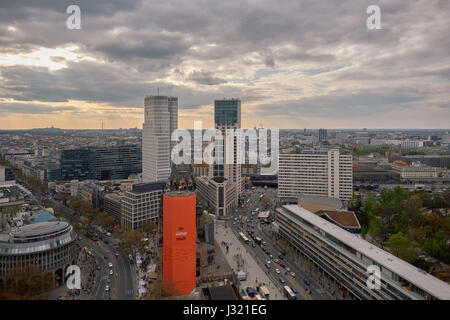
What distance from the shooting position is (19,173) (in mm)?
57375

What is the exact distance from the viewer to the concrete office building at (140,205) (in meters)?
28.8

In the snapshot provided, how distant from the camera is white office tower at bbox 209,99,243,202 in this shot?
40281 millimetres

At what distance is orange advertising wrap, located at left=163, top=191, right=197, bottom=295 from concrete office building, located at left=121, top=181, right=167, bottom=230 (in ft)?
37.0

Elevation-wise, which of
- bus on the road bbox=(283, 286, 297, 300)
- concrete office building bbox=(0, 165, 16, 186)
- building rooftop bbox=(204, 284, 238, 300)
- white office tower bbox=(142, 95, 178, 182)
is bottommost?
bus on the road bbox=(283, 286, 297, 300)

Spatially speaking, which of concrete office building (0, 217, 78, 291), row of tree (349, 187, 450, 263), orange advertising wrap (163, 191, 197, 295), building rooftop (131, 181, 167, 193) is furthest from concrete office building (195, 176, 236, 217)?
orange advertising wrap (163, 191, 197, 295)

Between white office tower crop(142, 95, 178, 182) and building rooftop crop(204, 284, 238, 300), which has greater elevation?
white office tower crop(142, 95, 178, 182)

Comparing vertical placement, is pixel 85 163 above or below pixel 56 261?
above

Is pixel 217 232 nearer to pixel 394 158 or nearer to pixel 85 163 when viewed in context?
pixel 85 163

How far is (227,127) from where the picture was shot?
135 ft

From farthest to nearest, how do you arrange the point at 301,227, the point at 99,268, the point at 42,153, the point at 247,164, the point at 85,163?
the point at 42,153, the point at 247,164, the point at 85,163, the point at 301,227, the point at 99,268

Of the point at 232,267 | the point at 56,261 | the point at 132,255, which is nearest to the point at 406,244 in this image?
the point at 232,267

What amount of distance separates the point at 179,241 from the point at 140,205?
13.1 m

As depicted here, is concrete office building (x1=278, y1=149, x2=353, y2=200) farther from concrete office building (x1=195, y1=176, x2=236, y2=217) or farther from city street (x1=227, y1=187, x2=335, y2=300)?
concrete office building (x1=195, y1=176, x2=236, y2=217)

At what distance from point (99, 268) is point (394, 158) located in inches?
2710
